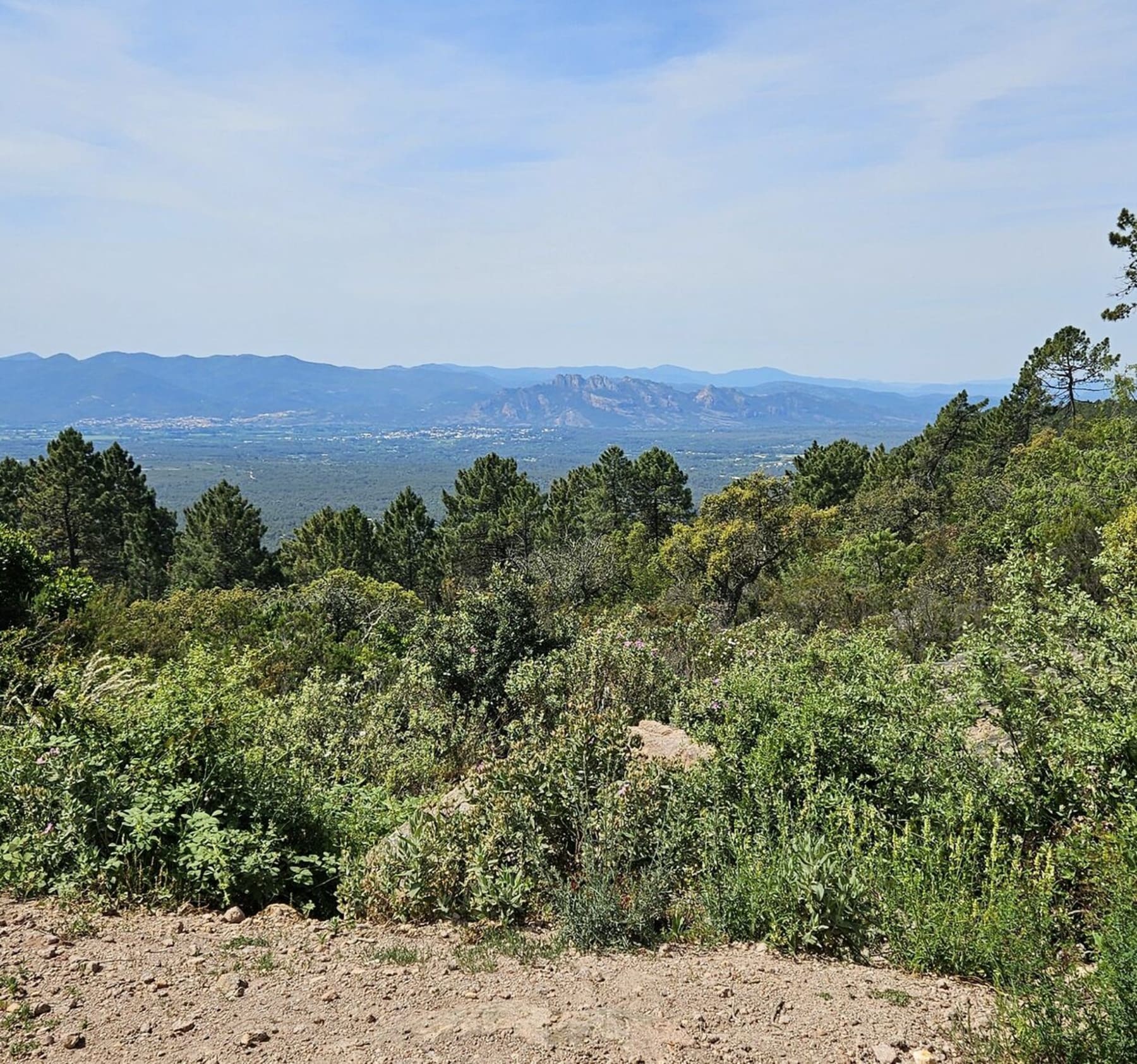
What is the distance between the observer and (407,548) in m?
38.7

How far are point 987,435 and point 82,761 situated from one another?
42.5m

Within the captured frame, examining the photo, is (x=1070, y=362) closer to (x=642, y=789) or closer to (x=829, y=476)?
(x=829, y=476)

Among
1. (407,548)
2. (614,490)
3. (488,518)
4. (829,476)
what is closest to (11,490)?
(407,548)

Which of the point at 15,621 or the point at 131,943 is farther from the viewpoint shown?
the point at 15,621

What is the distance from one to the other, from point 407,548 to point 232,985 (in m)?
36.0

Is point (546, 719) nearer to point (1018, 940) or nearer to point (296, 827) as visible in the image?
point (296, 827)

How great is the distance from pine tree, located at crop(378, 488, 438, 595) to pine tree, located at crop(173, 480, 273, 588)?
18.7 ft

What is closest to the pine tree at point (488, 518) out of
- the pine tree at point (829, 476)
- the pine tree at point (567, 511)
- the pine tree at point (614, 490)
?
the pine tree at point (567, 511)

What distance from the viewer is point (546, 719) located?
7824mm

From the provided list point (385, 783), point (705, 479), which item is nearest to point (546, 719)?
point (385, 783)

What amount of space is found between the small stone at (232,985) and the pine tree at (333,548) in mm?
31840

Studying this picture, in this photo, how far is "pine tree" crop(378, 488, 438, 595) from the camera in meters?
38.2

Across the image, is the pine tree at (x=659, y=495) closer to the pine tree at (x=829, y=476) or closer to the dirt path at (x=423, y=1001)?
the pine tree at (x=829, y=476)

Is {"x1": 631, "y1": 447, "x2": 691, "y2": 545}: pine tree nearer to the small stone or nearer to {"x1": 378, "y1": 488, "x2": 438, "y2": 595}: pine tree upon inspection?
{"x1": 378, "y1": 488, "x2": 438, "y2": 595}: pine tree
